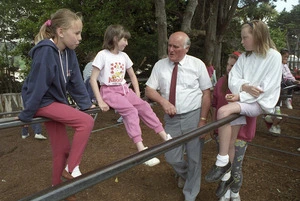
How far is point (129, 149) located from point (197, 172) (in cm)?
209

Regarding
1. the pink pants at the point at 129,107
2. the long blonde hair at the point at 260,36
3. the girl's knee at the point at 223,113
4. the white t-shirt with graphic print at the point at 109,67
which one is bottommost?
the pink pants at the point at 129,107

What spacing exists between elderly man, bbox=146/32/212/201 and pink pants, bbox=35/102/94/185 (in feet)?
3.51

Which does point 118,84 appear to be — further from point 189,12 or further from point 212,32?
point 212,32

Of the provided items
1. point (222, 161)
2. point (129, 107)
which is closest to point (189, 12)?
point (129, 107)

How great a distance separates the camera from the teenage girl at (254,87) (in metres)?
2.33

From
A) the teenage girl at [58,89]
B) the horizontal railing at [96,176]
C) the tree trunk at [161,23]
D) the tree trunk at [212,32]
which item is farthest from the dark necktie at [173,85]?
the tree trunk at [212,32]

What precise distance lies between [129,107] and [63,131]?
0.87 m

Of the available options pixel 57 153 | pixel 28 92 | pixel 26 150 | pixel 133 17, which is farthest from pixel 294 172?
pixel 133 17

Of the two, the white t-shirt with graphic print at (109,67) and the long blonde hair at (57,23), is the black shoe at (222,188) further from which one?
the long blonde hair at (57,23)

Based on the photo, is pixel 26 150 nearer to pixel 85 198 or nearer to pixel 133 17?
pixel 85 198

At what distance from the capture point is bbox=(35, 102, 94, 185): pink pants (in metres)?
1.96

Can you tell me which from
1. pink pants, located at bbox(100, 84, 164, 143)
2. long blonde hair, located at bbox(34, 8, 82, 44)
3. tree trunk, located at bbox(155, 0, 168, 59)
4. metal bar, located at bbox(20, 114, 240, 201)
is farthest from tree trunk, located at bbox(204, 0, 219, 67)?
metal bar, located at bbox(20, 114, 240, 201)

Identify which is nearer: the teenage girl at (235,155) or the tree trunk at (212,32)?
the teenage girl at (235,155)

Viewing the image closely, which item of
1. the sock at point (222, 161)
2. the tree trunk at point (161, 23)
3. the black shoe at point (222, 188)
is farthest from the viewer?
the tree trunk at point (161, 23)
